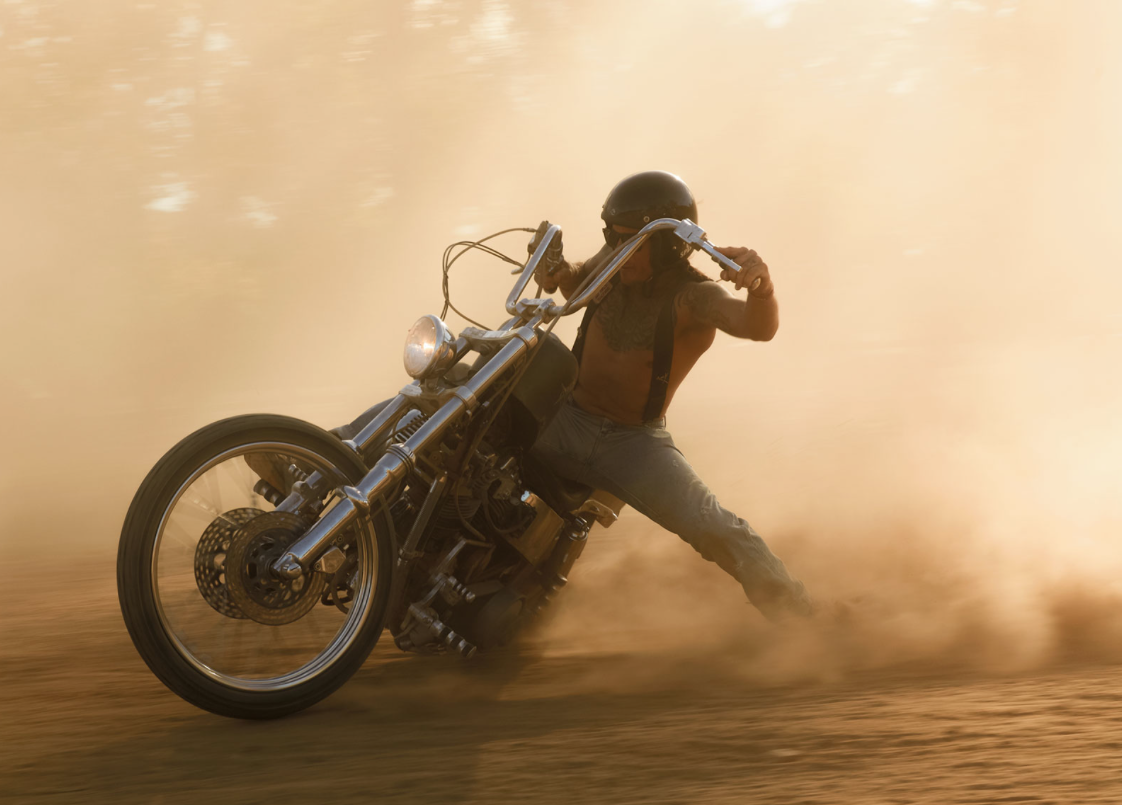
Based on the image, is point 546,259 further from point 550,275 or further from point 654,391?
point 654,391

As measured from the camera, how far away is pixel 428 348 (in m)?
4.08

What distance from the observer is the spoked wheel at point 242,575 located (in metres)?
3.57

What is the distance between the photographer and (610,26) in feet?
110

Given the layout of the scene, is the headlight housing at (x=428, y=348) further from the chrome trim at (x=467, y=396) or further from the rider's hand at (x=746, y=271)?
the rider's hand at (x=746, y=271)

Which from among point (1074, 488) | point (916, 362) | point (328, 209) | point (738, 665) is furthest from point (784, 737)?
point (328, 209)

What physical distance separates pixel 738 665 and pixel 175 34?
29.5 metres

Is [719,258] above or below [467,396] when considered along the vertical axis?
above

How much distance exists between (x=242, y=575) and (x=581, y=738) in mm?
1194

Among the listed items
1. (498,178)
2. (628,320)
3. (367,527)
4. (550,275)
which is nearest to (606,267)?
(628,320)

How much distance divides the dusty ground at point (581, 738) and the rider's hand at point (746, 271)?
147 cm

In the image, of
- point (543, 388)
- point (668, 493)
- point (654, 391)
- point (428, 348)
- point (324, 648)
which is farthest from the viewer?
point (654, 391)

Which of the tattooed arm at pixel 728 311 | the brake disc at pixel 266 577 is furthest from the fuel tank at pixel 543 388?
the brake disc at pixel 266 577

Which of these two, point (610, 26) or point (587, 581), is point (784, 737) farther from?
point (610, 26)

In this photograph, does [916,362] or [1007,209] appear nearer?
Result: [916,362]
